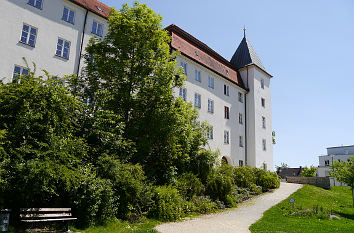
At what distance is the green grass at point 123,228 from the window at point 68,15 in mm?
14536

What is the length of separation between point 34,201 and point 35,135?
7.53 feet

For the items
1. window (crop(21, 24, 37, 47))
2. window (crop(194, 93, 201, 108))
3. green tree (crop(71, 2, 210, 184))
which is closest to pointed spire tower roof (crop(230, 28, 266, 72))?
window (crop(194, 93, 201, 108))

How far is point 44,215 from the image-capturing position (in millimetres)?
8688

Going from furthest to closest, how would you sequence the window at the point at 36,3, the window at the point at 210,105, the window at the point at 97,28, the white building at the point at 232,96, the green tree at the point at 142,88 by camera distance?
the window at the point at 210,105 < the white building at the point at 232,96 < the window at the point at 97,28 < the window at the point at 36,3 < the green tree at the point at 142,88

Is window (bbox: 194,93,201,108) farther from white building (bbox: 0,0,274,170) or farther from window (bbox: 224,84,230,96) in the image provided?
window (bbox: 224,84,230,96)

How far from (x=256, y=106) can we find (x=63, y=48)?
74.3 ft

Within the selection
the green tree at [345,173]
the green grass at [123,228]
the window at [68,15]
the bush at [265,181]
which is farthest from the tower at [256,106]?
the green grass at [123,228]

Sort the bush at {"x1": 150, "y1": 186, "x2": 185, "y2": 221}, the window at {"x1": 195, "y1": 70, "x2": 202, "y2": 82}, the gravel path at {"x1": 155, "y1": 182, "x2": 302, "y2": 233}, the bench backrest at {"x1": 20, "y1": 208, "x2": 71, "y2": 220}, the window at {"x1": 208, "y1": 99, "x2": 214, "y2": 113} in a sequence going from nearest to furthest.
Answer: the bench backrest at {"x1": 20, "y1": 208, "x2": 71, "y2": 220}, the gravel path at {"x1": 155, "y1": 182, "x2": 302, "y2": 233}, the bush at {"x1": 150, "y1": 186, "x2": 185, "y2": 221}, the window at {"x1": 195, "y1": 70, "x2": 202, "y2": 82}, the window at {"x1": 208, "y1": 99, "x2": 214, "y2": 113}

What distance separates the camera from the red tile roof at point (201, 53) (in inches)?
995

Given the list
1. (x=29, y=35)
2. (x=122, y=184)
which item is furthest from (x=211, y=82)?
(x=122, y=184)

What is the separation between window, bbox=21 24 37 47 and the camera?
16.8 meters

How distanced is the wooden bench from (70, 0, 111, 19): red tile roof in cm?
1514

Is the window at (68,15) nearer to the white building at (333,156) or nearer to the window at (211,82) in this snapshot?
the window at (211,82)

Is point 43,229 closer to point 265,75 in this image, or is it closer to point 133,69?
point 133,69
